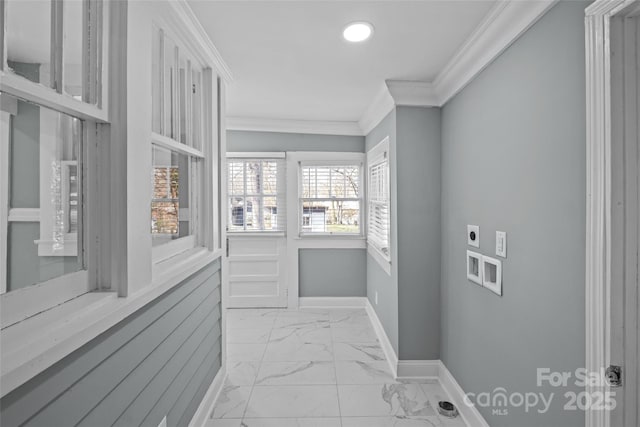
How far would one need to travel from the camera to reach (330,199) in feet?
14.1

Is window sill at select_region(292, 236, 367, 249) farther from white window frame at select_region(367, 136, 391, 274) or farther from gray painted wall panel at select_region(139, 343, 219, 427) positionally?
gray painted wall panel at select_region(139, 343, 219, 427)

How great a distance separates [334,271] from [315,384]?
1.89 meters

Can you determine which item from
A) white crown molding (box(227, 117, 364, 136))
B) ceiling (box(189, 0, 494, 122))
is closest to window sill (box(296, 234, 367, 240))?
white crown molding (box(227, 117, 364, 136))

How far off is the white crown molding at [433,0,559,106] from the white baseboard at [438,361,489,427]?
212 cm

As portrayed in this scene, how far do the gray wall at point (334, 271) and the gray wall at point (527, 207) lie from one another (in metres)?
2.06

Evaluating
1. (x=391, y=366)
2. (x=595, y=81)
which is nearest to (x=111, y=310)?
(x=595, y=81)

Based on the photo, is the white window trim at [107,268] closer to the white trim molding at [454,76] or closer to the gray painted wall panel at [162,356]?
the gray painted wall panel at [162,356]

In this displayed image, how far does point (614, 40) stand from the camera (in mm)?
1062

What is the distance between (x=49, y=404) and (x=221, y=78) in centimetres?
220

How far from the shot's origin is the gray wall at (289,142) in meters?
4.23

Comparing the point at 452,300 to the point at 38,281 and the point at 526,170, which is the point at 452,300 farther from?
the point at 38,281

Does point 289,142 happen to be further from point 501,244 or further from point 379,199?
point 501,244

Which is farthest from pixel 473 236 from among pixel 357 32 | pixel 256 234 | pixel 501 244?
pixel 256 234

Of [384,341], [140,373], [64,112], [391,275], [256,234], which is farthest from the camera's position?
[256,234]
